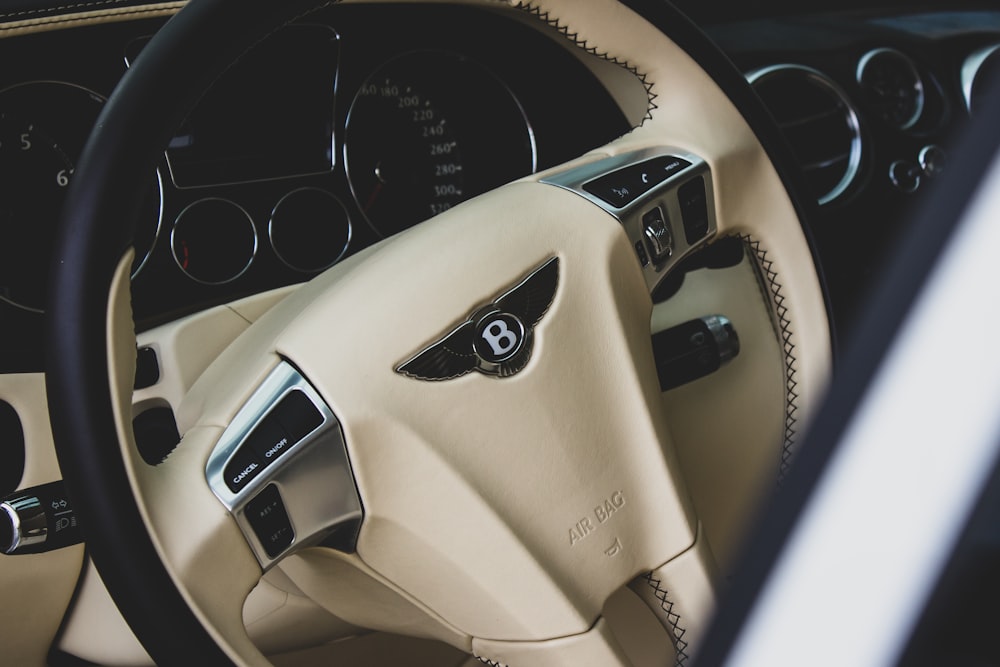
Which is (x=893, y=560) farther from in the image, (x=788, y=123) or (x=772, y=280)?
(x=788, y=123)

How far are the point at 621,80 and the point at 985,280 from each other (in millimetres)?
782

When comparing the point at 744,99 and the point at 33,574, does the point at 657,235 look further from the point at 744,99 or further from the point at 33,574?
the point at 33,574

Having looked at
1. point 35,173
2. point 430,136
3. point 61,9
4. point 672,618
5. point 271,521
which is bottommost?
point 672,618

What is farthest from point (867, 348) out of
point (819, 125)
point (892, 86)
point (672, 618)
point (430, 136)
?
point (892, 86)

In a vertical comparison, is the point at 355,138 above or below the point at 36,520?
above

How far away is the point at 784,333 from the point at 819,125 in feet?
2.35

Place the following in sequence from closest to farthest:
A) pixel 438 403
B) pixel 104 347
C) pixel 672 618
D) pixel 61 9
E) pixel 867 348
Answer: pixel 867 348, pixel 104 347, pixel 438 403, pixel 672 618, pixel 61 9

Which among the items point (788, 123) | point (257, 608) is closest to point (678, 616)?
point (257, 608)

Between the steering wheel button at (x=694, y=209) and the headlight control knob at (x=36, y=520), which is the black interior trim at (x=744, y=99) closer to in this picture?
the steering wheel button at (x=694, y=209)

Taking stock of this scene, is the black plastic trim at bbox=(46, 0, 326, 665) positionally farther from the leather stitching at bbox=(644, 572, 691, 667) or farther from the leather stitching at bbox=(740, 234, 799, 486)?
the leather stitching at bbox=(740, 234, 799, 486)

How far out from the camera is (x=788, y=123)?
1588 millimetres

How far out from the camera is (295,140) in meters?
1.23

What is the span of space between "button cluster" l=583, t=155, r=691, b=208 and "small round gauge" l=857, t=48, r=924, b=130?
2.83ft

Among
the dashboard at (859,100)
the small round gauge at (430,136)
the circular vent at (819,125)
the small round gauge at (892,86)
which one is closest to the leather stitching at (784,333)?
the small round gauge at (430,136)
